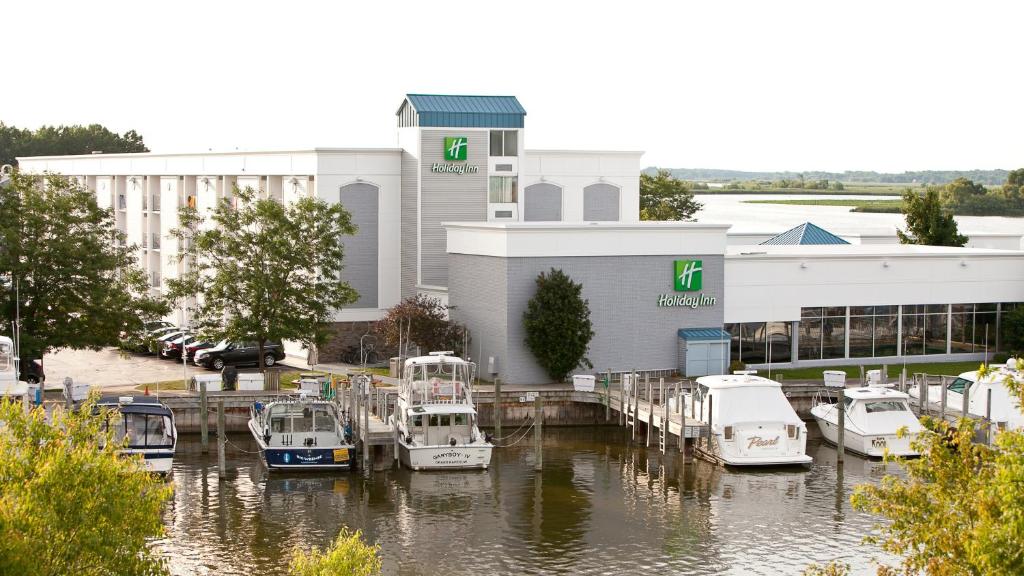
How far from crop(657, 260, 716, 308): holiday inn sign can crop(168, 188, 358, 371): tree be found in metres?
12.1

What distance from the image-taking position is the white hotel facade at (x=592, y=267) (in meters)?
54.3

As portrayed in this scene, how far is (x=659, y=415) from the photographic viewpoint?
4731cm

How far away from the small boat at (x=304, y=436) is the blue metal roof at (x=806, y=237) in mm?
36989

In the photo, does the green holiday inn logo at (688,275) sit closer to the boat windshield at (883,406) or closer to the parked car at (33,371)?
the boat windshield at (883,406)

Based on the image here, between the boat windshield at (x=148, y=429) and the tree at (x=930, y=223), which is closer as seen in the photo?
the boat windshield at (x=148, y=429)

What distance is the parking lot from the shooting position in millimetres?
53844

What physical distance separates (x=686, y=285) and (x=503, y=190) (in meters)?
9.91

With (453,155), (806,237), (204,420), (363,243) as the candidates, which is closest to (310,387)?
(204,420)

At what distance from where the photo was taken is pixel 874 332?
59.8 m

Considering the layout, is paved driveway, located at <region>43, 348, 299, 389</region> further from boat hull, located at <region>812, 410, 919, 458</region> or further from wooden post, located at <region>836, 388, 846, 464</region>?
boat hull, located at <region>812, 410, 919, 458</region>

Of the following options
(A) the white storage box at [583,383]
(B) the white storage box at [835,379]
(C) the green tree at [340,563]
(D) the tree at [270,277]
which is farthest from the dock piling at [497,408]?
(C) the green tree at [340,563]

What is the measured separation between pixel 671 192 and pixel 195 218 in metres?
57.5

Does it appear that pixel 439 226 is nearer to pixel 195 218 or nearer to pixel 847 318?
pixel 195 218

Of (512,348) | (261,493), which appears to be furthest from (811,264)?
(261,493)
